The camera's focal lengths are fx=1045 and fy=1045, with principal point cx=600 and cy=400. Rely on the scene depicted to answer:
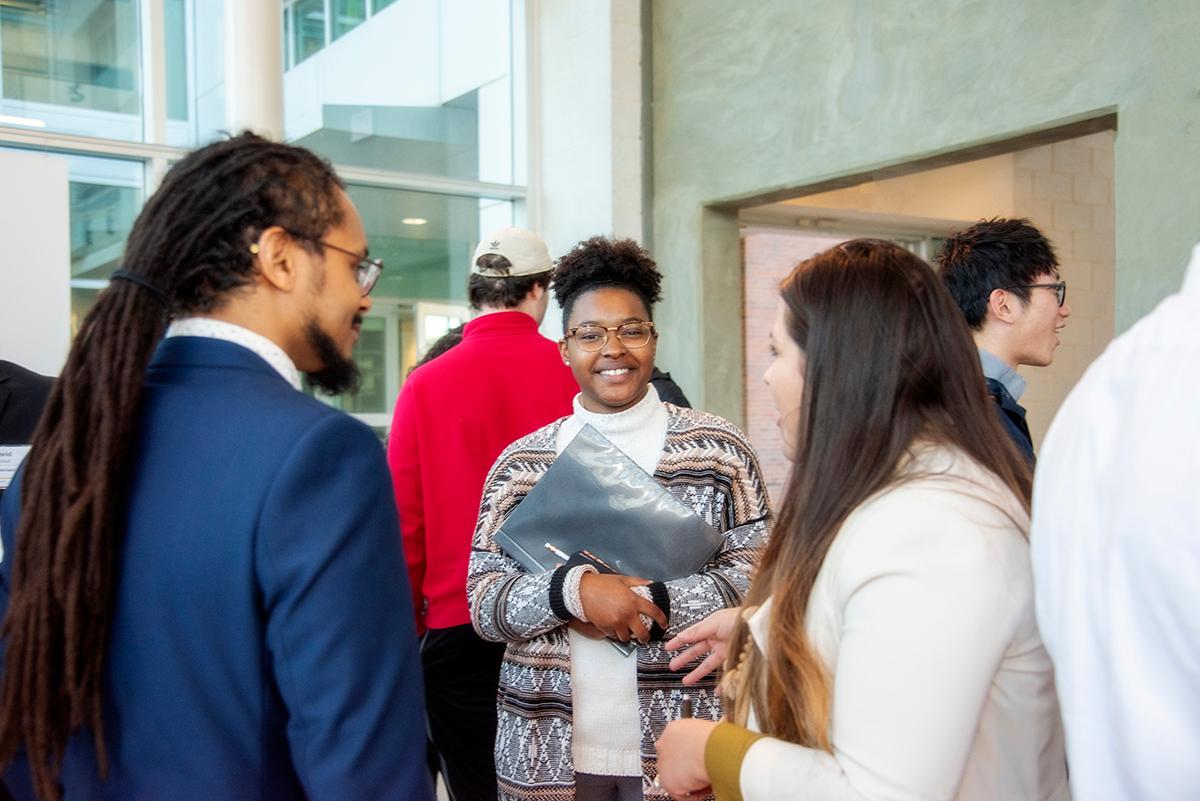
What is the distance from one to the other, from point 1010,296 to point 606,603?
1426 mm

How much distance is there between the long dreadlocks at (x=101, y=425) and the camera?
1034mm

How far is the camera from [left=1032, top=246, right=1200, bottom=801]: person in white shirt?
24.7 inches

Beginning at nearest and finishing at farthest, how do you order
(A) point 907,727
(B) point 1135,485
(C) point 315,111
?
(B) point 1135,485 < (A) point 907,727 < (C) point 315,111

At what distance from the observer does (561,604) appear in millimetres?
1892

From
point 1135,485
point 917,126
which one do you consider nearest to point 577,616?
point 1135,485

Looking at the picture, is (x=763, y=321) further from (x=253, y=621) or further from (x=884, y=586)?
(x=253, y=621)

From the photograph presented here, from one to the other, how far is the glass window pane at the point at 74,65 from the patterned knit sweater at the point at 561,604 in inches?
145

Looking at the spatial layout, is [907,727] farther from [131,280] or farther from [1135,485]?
[131,280]

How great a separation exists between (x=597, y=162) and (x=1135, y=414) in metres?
4.95

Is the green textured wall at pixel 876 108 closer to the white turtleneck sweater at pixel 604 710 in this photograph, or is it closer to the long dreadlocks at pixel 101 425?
the white turtleneck sweater at pixel 604 710

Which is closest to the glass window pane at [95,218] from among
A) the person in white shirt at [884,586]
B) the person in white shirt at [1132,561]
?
the person in white shirt at [884,586]

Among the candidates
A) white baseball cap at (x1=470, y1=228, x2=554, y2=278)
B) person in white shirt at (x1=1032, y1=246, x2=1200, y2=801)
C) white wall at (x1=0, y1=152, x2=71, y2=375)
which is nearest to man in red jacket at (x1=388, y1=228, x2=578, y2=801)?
white baseball cap at (x1=470, y1=228, x2=554, y2=278)

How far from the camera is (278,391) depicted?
1.10 metres

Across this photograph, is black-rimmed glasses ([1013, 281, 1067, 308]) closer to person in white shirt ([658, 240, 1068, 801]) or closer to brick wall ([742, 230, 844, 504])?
person in white shirt ([658, 240, 1068, 801])
